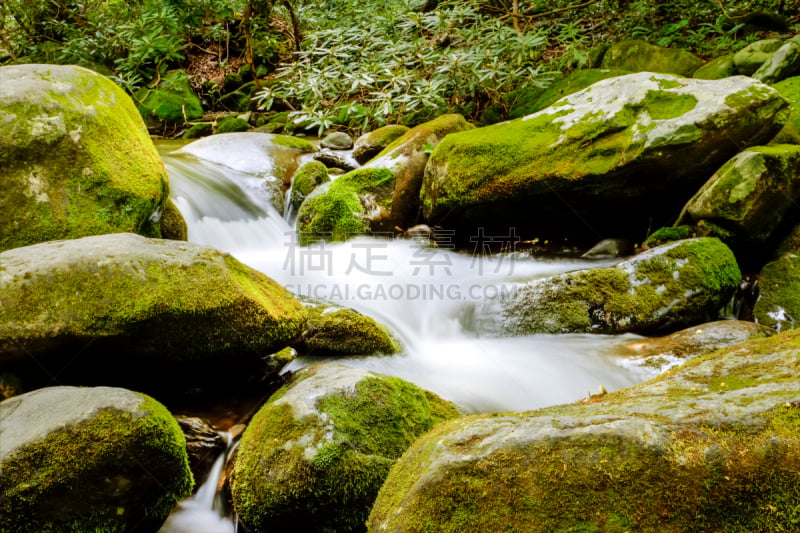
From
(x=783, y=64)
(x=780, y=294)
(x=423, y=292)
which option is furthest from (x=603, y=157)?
(x=783, y=64)

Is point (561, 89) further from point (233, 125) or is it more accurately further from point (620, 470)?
point (620, 470)

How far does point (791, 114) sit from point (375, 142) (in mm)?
5443

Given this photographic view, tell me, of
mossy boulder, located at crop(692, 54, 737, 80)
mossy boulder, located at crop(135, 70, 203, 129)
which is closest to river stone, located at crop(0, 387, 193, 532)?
mossy boulder, located at crop(692, 54, 737, 80)

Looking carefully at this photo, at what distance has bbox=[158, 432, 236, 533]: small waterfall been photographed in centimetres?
239

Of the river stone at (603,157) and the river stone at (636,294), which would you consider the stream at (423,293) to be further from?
the river stone at (603,157)

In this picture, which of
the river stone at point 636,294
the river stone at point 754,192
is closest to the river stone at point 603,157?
the river stone at point 754,192

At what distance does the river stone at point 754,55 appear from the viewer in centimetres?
670

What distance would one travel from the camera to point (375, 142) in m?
8.20

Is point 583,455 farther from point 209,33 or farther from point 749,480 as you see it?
point 209,33

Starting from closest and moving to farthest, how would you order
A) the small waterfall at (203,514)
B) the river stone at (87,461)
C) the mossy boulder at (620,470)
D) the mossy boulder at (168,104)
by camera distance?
the mossy boulder at (620,470) < the river stone at (87,461) < the small waterfall at (203,514) < the mossy boulder at (168,104)

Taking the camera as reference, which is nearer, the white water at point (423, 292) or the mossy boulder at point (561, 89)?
the white water at point (423, 292)

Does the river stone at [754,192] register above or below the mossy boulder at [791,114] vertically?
below

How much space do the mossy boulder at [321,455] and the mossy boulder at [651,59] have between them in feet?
24.6

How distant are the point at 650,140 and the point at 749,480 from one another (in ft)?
13.5
